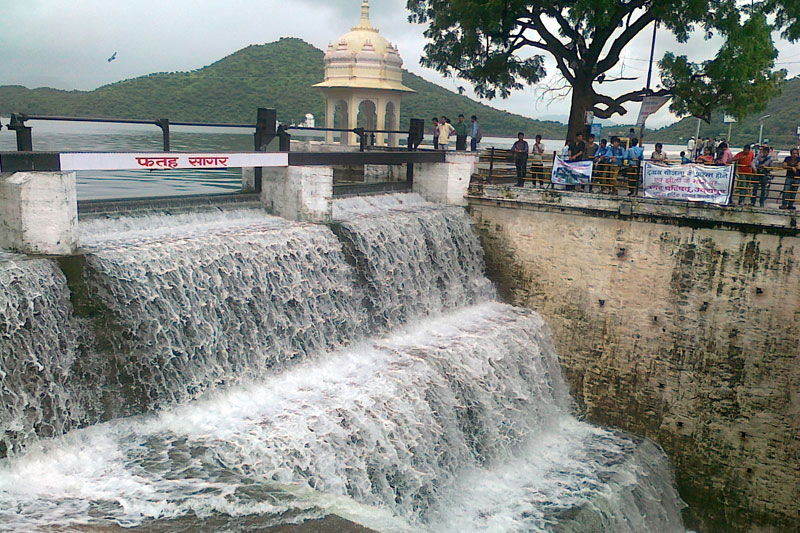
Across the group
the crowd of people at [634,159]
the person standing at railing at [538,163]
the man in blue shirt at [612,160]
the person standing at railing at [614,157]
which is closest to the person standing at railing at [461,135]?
the crowd of people at [634,159]

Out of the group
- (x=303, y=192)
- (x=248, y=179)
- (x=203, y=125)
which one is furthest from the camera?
(x=248, y=179)

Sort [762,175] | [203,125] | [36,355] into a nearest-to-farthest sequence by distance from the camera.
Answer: [36,355], [203,125], [762,175]

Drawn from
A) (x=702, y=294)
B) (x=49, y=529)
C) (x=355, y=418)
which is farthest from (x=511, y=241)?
(x=49, y=529)

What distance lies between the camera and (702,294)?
1411 centimetres

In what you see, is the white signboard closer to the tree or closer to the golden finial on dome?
the tree

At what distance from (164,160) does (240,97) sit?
122 feet

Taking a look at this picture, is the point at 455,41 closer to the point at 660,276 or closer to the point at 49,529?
the point at 660,276

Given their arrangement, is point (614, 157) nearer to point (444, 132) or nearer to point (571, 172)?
point (571, 172)

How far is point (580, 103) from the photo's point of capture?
2100 cm

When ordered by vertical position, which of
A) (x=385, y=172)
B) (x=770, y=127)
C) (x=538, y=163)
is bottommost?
(x=385, y=172)

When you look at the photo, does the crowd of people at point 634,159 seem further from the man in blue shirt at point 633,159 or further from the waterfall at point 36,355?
the waterfall at point 36,355

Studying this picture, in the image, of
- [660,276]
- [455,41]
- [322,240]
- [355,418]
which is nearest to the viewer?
[355,418]

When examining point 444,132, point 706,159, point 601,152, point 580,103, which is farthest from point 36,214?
point 580,103

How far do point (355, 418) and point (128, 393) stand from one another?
9.85 ft
